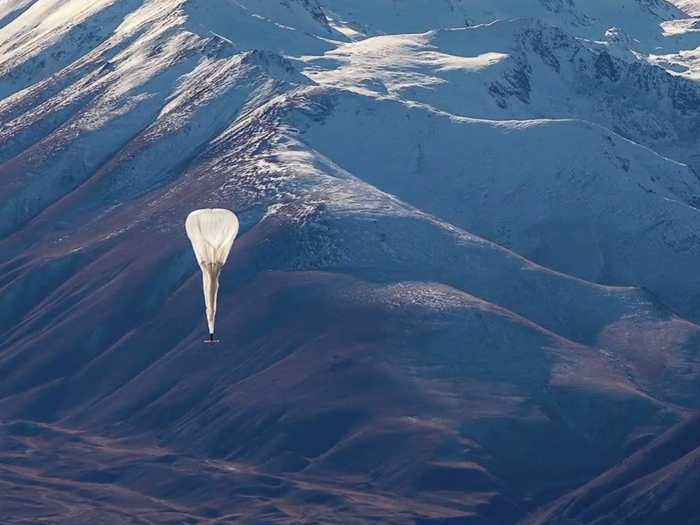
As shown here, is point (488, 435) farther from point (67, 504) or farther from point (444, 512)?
point (67, 504)

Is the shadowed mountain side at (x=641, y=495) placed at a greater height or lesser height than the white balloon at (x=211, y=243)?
lesser

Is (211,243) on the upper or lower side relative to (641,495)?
upper

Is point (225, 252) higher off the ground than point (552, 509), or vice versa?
point (225, 252)

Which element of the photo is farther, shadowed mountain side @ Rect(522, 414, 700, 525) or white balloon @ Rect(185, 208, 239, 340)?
shadowed mountain side @ Rect(522, 414, 700, 525)

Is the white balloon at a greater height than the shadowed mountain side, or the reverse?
the white balloon

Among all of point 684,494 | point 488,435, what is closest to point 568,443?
point 488,435

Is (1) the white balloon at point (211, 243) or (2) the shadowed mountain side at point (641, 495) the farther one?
(2) the shadowed mountain side at point (641, 495)

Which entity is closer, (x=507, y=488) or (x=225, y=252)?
(x=225, y=252)

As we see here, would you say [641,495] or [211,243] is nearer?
[211,243]
